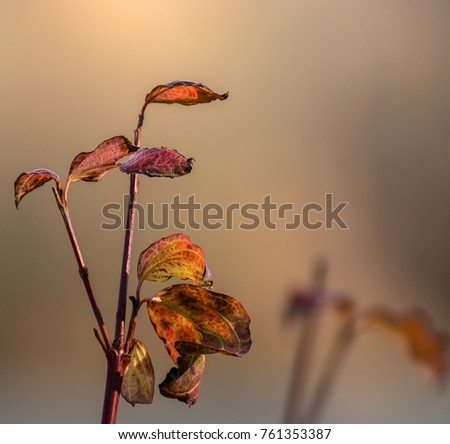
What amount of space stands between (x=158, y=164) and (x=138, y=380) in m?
0.16

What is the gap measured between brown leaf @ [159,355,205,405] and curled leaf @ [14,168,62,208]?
16 cm

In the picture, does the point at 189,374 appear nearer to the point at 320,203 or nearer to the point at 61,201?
the point at 61,201

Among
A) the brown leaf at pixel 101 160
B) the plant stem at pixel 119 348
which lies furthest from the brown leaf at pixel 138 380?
the brown leaf at pixel 101 160

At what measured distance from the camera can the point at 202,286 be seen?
43 centimetres

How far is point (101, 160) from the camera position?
44 cm

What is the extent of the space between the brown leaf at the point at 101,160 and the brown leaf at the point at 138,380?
0.14m

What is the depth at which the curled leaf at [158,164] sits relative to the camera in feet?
1.25

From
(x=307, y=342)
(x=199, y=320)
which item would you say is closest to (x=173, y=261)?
(x=199, y=320)

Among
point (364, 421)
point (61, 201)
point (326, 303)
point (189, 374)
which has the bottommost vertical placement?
point (364, 421)

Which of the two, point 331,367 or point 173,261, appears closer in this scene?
point 173,261

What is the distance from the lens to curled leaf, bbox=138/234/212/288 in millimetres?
430

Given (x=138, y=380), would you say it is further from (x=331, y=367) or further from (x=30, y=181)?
(x=331, y=367)

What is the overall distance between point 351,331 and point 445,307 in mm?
138
